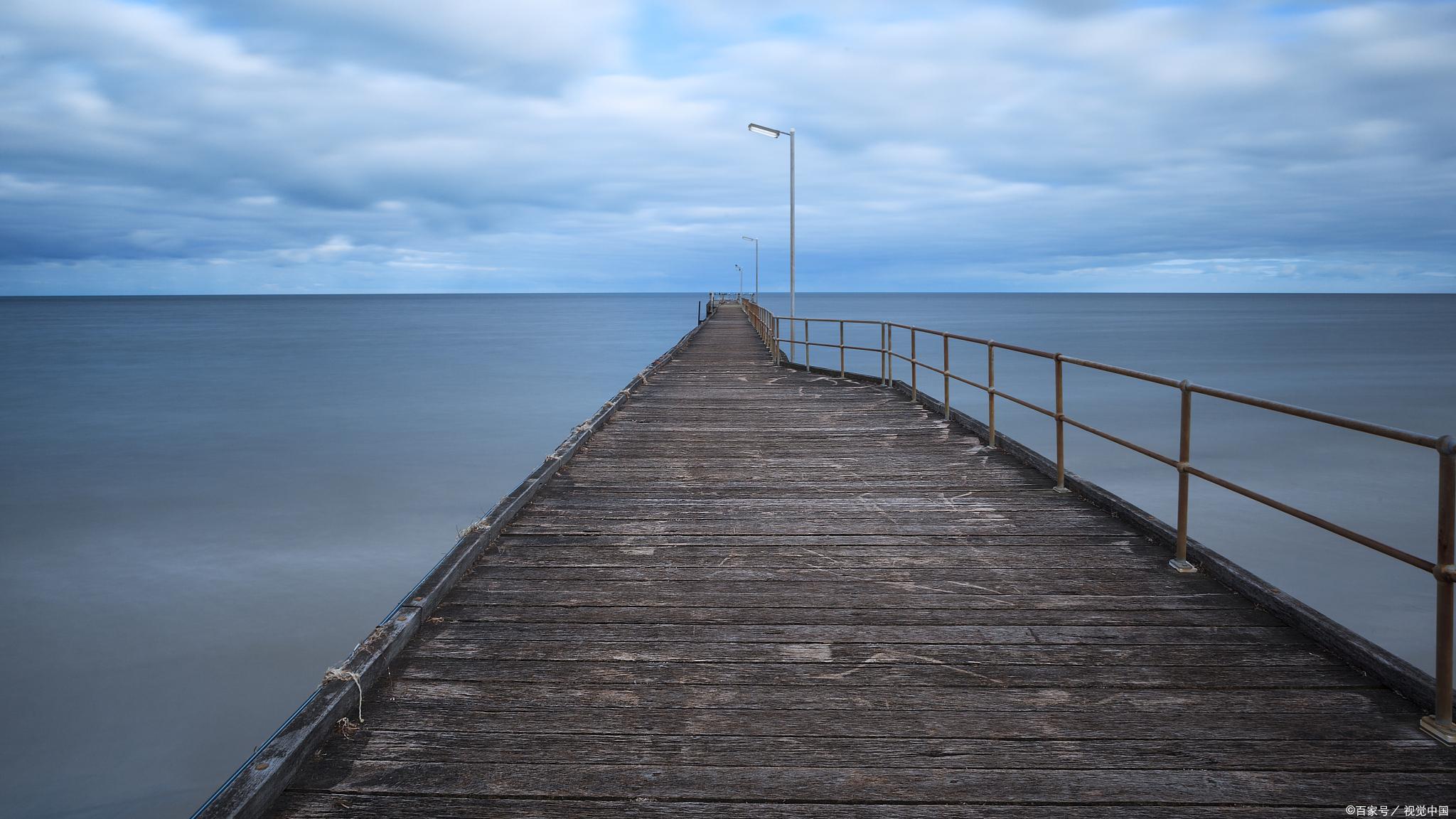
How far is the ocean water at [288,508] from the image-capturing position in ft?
26.2

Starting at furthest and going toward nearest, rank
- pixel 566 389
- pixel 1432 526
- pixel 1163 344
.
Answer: pixel 1163 344 < pixel 566 389 < pixel 1432 526

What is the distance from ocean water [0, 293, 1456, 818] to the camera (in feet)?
26.2

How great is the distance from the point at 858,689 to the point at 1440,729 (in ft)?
6.14

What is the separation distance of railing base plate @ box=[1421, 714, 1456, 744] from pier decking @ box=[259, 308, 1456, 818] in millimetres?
49

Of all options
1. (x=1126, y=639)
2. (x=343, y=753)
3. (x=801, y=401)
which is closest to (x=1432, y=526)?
(x=801, y=401)

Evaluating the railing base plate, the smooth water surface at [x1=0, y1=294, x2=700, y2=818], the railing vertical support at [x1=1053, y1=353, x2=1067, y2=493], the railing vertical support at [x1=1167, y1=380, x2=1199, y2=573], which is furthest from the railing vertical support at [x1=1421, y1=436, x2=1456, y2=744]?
the smooth water surface at [x1=0, y1=294, x2=700, y2=818]

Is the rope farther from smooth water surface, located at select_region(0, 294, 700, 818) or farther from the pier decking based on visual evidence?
smooth water surface, located at select_region(0, 294, 700, 818)

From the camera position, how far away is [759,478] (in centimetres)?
686

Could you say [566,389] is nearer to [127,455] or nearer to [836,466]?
[127,455]

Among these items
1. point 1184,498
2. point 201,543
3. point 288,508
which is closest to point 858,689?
point 1184,498

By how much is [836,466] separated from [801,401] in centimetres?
452

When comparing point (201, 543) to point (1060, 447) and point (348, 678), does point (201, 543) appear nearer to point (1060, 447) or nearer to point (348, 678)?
A: point (348, 678)

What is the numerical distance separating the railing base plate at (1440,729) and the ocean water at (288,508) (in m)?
7.95

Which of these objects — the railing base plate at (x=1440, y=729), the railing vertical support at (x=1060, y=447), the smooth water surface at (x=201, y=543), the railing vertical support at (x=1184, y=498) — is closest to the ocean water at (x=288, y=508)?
the smooth water surface at (x=201, y=543)
